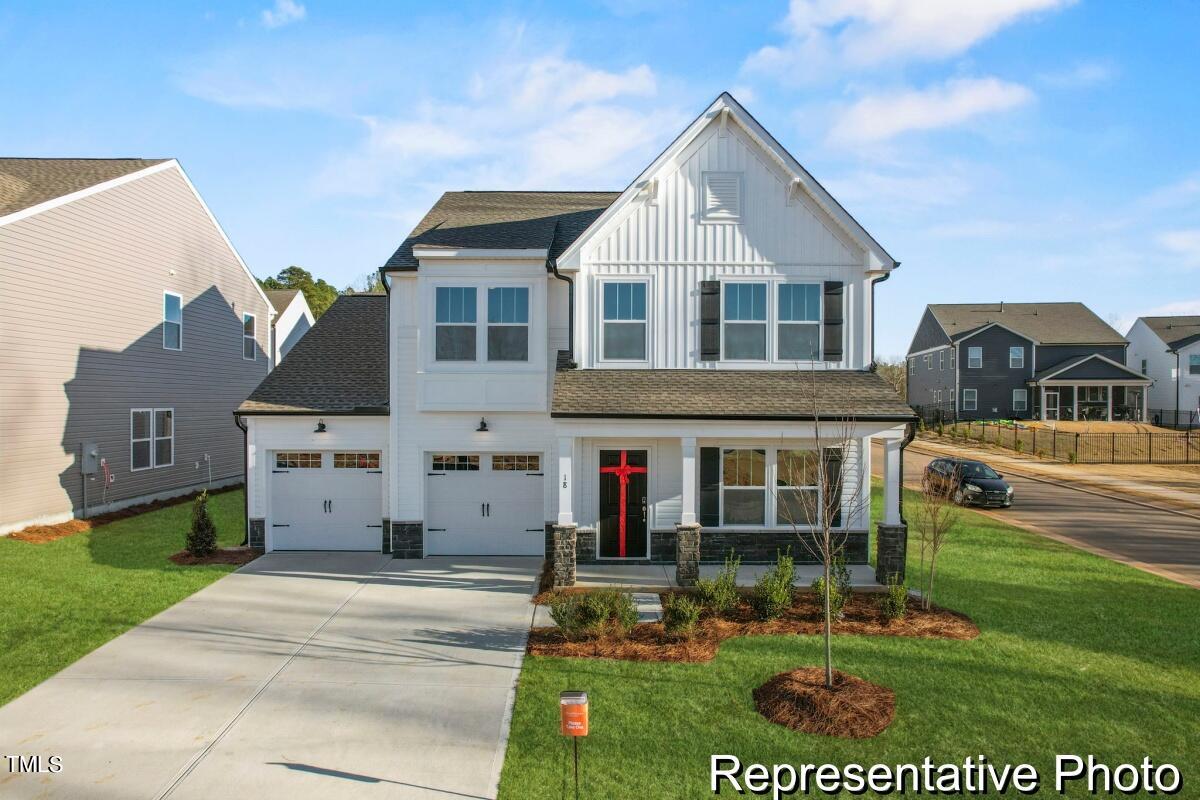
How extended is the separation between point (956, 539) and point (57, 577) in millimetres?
18850

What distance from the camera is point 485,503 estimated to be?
1471 cm

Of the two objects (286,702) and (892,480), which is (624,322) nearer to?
(892,480)

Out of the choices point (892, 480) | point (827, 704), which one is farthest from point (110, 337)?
point (827, 704)

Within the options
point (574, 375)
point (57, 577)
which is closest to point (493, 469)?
point (574, 375)

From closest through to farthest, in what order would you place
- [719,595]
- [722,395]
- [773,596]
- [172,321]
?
1. [773,596]
2. [719,595]
3. [722,395]
4. [172,321]

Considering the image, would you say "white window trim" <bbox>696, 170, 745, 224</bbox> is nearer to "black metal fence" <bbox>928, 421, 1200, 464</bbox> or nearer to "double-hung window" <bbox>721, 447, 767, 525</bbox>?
"double-hung window" <bbox>721, 447, 767, 525</bbox>

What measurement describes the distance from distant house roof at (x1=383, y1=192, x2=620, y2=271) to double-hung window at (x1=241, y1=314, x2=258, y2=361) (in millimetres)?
12073

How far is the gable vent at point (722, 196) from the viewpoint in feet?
44.3

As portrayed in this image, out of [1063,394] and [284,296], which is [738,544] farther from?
[1063,394]

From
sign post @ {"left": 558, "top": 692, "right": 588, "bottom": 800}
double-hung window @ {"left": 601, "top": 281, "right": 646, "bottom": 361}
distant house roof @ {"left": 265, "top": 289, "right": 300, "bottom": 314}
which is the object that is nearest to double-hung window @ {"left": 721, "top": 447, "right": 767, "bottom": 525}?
double-hung window @ {"left": 601, "top": 281, "right": 646, "bottom": 361}

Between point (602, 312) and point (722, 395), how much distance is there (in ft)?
9.58

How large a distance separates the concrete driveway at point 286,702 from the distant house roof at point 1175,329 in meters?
60.4

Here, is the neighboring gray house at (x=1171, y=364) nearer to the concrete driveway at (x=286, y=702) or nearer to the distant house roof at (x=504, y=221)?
the distant house roof at (x=504, y=221)

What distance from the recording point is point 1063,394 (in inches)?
1971
